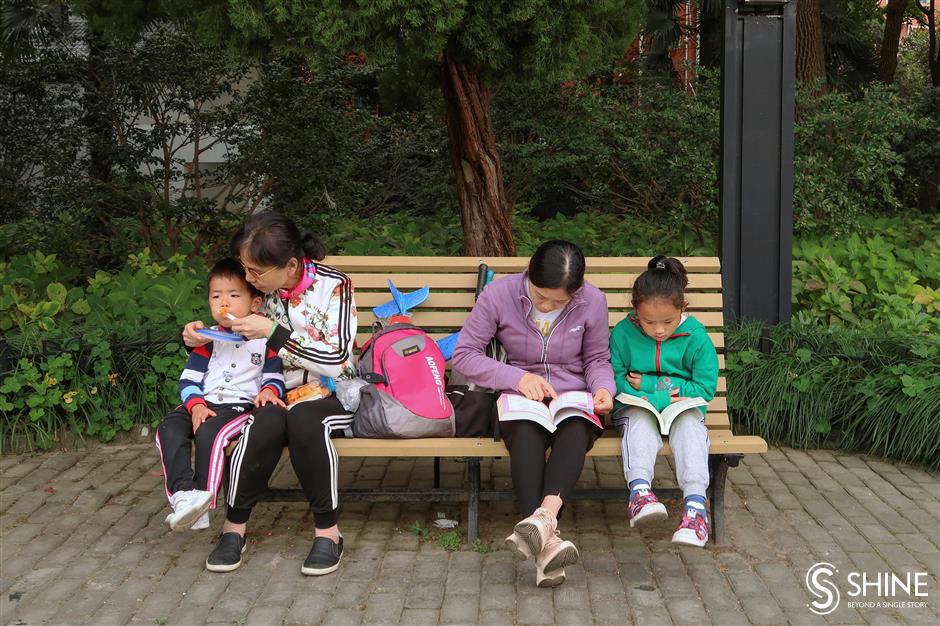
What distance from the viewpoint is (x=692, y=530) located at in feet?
11.2

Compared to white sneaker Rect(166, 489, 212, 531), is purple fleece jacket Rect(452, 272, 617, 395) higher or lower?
higher

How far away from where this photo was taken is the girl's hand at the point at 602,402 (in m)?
3.77

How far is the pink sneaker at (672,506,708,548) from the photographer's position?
11.2 feet

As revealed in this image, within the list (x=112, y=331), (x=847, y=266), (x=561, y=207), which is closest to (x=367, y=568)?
(x=112, y=331)

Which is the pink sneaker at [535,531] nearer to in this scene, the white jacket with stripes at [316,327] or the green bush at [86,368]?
the white jacket with stripes at [316,327]

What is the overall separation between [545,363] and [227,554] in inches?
58.2

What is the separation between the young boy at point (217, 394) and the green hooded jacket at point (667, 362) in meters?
1.42

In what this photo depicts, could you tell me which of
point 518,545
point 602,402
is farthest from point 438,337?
point 518,545

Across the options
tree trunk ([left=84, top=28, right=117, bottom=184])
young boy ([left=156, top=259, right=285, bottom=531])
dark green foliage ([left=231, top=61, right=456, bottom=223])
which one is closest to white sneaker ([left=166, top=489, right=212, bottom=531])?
young boy ([left=156, top=259, right=285, bottom=531])

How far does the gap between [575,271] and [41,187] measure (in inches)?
199

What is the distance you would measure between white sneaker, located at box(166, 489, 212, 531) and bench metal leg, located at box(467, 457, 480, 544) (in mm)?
1035

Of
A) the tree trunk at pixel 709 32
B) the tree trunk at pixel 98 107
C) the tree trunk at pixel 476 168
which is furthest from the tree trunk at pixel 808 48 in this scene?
the tree trunk at pixel 98 107

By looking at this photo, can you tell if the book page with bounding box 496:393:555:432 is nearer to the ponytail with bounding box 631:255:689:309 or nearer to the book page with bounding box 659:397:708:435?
the book page with bounding box 659:397:708:435

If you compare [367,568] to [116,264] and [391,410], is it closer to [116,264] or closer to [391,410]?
[391,410]
